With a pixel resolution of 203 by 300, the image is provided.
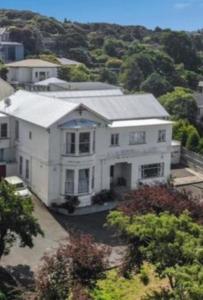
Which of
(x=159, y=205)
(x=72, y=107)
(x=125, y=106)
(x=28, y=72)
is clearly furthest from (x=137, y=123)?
(x=28, y=72)

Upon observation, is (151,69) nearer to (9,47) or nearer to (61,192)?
(9,47)

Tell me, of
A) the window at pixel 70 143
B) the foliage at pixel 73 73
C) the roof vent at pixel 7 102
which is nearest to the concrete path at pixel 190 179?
the window at pixel 70 143

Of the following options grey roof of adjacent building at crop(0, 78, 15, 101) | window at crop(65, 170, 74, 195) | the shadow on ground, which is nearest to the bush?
the shadow on ground

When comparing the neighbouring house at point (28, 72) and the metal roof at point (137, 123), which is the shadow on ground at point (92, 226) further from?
the neighbouring house at point (28, 72)

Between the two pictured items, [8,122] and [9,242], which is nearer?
[9,242]

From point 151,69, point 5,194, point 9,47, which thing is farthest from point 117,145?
point 9,47

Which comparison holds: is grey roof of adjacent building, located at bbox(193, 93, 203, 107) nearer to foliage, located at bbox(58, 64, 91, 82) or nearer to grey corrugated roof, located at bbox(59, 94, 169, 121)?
foliage, located at bbox(58, 64, 91, 82)
